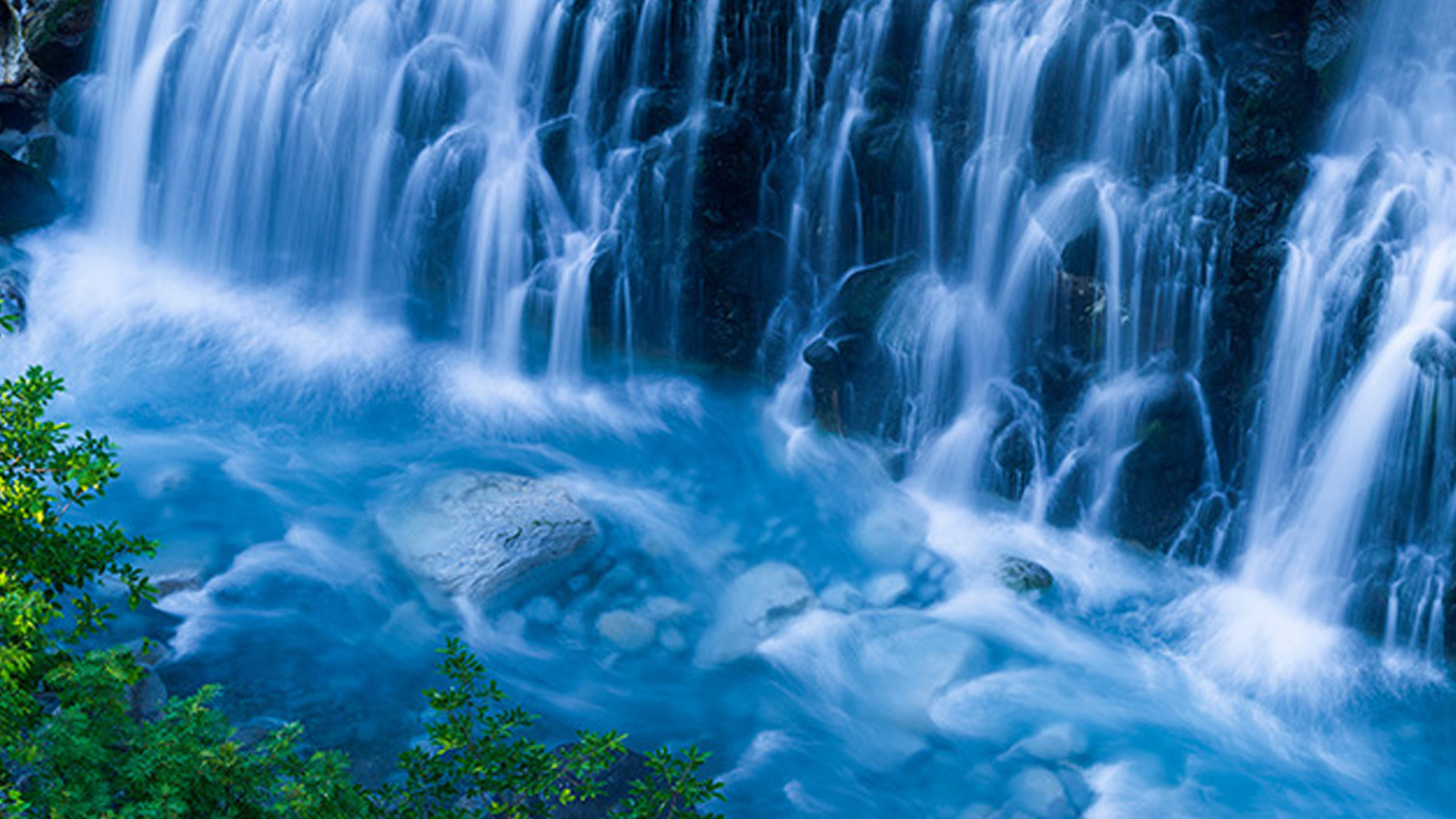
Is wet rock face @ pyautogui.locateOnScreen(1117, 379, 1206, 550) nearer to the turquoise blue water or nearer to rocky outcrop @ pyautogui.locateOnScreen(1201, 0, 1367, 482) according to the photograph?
rocky outcrop @ pyautogui.locateOnScreen(1201, 0, 1367, 482)

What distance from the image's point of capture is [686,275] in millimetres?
15570

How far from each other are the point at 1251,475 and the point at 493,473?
7.98m

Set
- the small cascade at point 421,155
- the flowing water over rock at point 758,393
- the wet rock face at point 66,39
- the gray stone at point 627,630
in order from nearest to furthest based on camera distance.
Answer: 1. the flowing water over rock at point 758,393
2. the gray stone at point 627,630
3. the small cascade at point 421,155
4. the wet rock face at point 66,39

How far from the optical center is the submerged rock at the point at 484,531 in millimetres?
11875

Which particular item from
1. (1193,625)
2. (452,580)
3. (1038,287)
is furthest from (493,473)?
(1193,625)

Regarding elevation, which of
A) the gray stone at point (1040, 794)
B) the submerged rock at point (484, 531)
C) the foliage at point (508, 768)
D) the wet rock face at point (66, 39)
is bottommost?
the gray stone at point (1040, 794)

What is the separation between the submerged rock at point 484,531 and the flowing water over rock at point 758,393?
0.06 m

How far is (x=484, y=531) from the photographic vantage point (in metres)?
12.2

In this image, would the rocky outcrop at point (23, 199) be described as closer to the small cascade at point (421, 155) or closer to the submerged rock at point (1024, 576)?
the small cascade at point (421, 155)

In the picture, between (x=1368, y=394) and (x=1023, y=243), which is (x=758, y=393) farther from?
(x=1368, y=394)

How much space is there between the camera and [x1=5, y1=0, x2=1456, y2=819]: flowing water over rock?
35.7 ft

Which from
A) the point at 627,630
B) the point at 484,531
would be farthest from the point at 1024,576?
the point at 484,531

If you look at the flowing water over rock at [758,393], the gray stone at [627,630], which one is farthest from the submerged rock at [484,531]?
the gray stone at [627,630]

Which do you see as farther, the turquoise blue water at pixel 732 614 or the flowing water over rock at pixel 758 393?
the flowing water over rock at pixel 758 393
